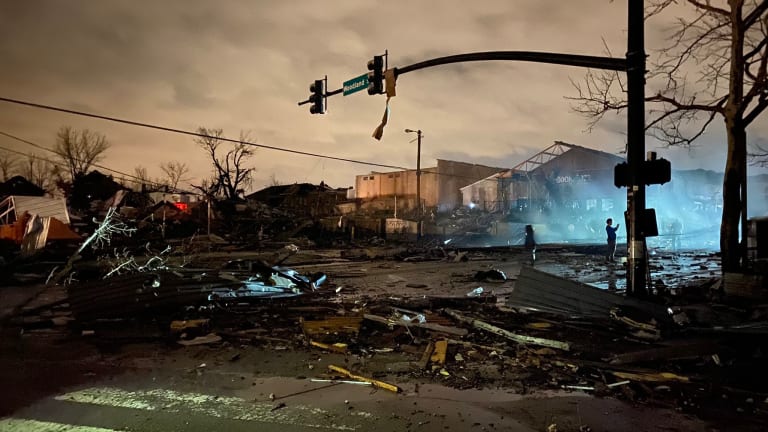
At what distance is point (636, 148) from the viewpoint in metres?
9.02

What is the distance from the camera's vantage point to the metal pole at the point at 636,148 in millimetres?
8867

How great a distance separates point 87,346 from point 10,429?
3.53 m

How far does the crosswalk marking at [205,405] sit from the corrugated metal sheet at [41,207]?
106 feet

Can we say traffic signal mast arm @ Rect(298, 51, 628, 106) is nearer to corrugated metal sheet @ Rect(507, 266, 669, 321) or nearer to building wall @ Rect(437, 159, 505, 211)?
corrugated metal sheet @ Rect(507, 266, 669, 321)

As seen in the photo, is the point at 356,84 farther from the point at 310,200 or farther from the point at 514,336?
the point at 310,200

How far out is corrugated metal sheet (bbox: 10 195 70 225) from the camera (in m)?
32.1

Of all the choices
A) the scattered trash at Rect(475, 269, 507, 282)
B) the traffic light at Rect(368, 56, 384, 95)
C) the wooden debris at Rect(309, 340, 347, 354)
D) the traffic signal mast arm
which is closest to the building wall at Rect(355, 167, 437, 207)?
the scattered trash at Rect(475, 269, 507, 282)

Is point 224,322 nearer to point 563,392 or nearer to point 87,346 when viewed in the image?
point 87,346

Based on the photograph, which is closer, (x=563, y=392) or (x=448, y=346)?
(x=563, y=392)

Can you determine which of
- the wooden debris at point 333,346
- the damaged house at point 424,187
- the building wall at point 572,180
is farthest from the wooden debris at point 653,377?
the damaged house at point 424,187

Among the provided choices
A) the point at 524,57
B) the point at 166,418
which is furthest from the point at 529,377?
the point at 524,57

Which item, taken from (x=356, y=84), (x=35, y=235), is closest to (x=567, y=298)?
(x=356, y=84)

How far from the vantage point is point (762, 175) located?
228 feet

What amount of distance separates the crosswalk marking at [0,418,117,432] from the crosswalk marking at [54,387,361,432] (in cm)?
54
